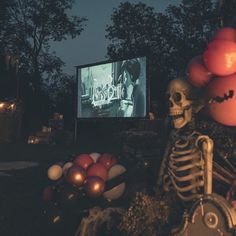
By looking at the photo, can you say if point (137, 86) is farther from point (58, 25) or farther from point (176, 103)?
point (58, 25)

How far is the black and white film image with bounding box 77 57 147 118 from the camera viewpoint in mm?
15425

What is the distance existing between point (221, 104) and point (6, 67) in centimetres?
2453

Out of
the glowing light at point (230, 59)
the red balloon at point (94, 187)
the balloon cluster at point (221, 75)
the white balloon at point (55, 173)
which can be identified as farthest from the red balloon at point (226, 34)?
the white balloon at point (55, 173)

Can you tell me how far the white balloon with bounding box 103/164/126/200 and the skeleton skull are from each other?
132 cm

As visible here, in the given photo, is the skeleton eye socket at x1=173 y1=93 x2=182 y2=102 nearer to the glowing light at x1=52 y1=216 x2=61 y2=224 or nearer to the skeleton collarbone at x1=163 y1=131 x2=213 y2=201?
the skeleton collarbone at x1=163 y1=131 x2=213 y2=201

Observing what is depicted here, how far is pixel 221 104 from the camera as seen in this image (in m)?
3.61

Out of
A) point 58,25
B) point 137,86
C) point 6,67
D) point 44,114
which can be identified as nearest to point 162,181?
point 137,86

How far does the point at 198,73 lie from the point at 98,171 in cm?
181

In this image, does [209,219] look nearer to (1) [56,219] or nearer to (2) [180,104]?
(2) [180,104]

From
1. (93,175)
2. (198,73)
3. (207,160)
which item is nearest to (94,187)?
(93,175)

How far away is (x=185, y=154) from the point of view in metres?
3.88

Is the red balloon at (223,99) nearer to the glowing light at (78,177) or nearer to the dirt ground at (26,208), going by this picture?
the glowing light at (78,177)

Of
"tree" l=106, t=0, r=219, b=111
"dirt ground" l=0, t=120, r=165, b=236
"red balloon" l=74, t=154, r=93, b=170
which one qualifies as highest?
"tree" l=106, t=0, r=219, b=111

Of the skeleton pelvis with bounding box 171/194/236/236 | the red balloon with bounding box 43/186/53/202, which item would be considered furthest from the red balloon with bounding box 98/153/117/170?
the skeleton pelvis with bounding box 171/194/236/236
